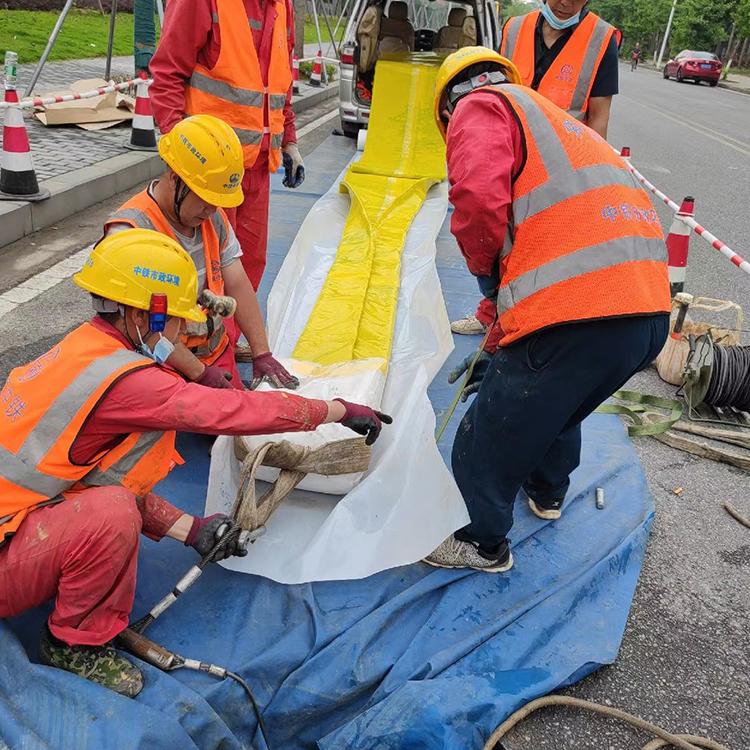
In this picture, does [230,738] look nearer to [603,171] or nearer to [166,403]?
[166,403]

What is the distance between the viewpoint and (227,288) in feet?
9.93

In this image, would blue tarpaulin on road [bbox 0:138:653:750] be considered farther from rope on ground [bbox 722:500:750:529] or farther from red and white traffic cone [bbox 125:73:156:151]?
red and white traffic cone [bbox 125:73:156:151]

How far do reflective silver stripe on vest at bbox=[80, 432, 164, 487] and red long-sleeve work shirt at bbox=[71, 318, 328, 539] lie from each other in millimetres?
97

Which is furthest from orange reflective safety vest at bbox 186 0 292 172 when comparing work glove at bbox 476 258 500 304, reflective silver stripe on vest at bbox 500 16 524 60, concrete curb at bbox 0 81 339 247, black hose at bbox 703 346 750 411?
black hose at bbox 703 346 750 411

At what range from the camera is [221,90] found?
3.29 m

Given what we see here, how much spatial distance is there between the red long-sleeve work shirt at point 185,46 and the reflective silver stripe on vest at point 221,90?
4 centimetres

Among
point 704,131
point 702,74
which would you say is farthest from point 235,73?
point 702,74

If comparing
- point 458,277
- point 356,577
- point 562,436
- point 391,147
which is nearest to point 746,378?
point 562,436

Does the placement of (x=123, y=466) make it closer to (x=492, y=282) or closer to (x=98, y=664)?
(x=98, y=664)

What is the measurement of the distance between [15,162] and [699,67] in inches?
1163

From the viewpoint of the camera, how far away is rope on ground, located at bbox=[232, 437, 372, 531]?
2.36 m

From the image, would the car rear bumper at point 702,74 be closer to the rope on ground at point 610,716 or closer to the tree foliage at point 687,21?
the tree foliage at point 687,21

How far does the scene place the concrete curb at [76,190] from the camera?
4973 millimetres

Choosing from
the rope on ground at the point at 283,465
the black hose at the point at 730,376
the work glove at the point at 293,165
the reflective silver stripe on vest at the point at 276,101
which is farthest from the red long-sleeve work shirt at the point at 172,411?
the black hose at the point at 730,376
